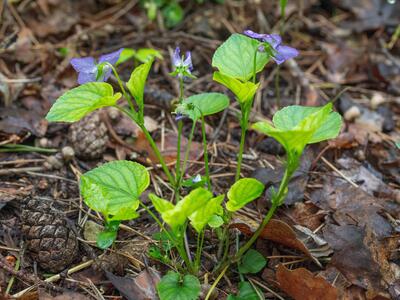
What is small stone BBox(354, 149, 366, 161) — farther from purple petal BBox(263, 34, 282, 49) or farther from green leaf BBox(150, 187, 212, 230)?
green leaf BBox(150, 187, 212, 230)

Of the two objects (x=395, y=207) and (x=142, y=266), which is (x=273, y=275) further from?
(x=395, y=207)

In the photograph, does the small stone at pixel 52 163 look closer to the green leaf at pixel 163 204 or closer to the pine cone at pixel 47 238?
the pine cone at pixel 47 238

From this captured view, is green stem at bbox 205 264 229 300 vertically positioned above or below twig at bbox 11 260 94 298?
below

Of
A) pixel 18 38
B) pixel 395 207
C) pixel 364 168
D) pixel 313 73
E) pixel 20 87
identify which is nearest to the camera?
pixel 395 207

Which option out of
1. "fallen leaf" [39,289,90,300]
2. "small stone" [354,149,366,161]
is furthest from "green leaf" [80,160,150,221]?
"small stone" [354,149,366,161]

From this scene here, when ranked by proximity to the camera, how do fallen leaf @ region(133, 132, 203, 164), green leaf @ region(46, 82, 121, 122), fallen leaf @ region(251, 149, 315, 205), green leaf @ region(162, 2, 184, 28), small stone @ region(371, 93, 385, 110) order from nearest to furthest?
1. green leaf @ region(46, 82, 121, 122)
2. fallen leaf @ region(251, 149, 315, 205)
3. fallen leaf @ region(133, 132, 203, 164)
4. small stone @ region(371, 93, 385, 110)
5. green leaf @ region(162, 2, 184, 28)

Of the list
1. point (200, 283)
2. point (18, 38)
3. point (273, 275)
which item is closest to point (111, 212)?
point (200, 283)

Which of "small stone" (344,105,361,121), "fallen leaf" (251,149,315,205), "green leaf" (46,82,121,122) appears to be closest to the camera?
"green leaf" (46,82,121,122)
